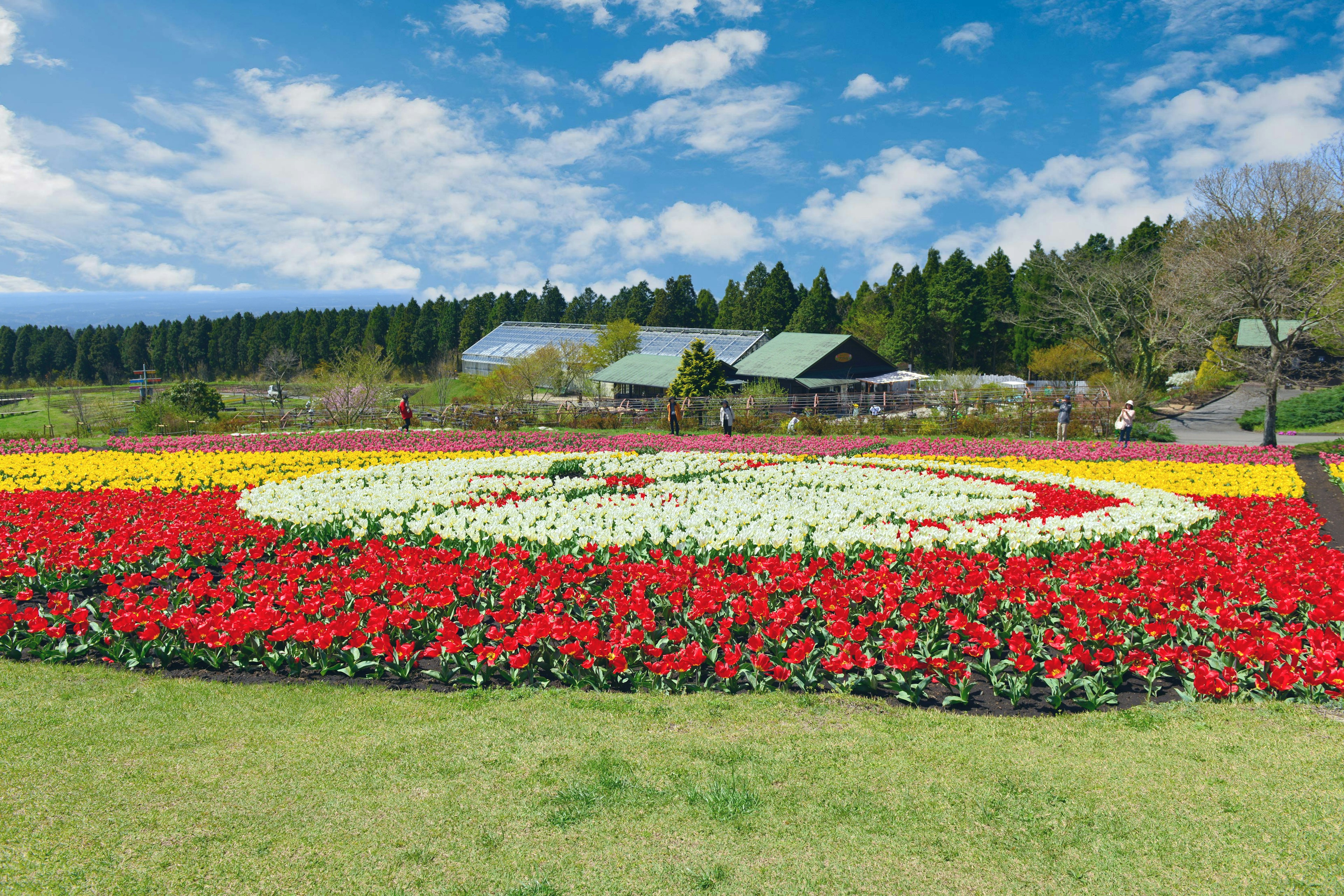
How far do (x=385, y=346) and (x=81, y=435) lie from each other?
68.7 m

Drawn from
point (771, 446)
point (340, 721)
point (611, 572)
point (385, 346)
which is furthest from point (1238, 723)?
point (385, 346)

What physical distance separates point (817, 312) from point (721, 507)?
64.2m

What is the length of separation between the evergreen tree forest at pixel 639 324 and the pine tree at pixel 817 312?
0.10m

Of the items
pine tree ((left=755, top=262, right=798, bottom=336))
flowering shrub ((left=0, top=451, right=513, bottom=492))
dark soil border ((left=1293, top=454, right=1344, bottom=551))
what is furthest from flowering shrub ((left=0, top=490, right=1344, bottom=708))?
pine tree ((left=755, top=262, right=798, bottom=336))

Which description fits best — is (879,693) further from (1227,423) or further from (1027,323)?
(1027,323)

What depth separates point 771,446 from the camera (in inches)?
819

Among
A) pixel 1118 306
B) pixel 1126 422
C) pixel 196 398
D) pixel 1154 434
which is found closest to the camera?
pixel 1126 422

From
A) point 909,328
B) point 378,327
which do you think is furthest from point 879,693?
point 378,327

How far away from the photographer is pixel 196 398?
127ft

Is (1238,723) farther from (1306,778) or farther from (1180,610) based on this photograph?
(1180,610)

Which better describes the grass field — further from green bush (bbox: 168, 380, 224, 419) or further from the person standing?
green bush (bbox: 168, 380, 224, 419)

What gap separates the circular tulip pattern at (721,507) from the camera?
26.8 ft

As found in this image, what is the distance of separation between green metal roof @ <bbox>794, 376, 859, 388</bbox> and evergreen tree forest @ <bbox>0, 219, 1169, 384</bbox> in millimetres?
12495

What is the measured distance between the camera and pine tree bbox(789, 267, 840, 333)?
234ft
